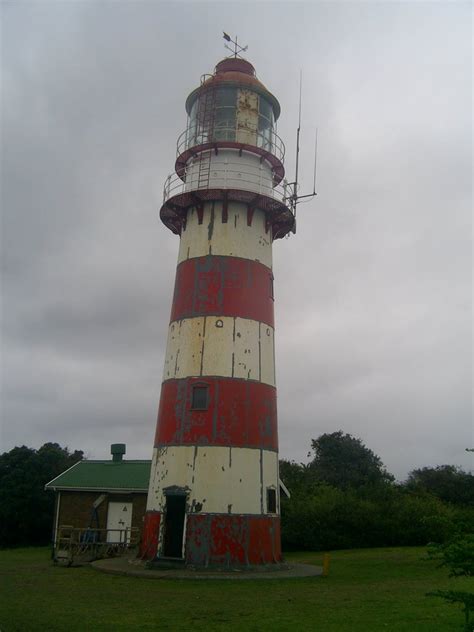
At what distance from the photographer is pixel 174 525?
1925cm

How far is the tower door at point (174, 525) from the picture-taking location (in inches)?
739

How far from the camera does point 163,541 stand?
18.5 m

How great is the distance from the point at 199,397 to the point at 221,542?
14.2ft

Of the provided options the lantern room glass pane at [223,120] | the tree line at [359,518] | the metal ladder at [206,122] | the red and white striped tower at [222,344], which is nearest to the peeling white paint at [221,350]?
the red and white striped tower at [222,344]

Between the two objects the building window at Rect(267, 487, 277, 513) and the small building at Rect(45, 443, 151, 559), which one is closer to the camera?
the building window at Rect(267, 487, 277, 513)

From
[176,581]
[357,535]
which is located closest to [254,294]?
[176,581]

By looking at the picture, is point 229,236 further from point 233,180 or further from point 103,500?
point 103,500

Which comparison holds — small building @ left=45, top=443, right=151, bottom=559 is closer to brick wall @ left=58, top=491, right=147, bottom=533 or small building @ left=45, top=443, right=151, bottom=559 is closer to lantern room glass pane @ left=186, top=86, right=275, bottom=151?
brick wall @ left=58, top=491, right=147, bottom=533

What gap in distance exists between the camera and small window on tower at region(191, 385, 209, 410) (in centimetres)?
1906

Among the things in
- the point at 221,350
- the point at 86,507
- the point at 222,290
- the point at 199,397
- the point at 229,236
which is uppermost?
the point at 229,236

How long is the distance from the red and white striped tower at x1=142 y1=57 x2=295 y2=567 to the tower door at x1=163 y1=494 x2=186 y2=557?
0.11 ft

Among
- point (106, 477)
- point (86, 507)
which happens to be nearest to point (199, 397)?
point (106, 477)

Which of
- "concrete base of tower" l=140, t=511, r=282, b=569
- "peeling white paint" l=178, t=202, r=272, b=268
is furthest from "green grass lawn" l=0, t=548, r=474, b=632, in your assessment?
"peeling white paint" l=178, t=202, r=272, b=268

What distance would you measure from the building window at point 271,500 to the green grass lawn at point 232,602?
2.55 m
